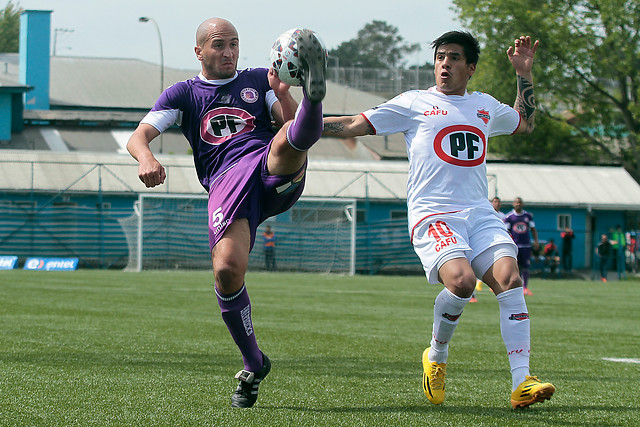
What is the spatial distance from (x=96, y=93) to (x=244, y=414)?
5084cm

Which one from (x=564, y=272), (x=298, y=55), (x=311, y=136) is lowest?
(x=564, y=272)

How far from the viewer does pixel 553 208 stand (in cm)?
3619

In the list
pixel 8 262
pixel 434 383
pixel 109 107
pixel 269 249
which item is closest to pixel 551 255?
pixel 269 249

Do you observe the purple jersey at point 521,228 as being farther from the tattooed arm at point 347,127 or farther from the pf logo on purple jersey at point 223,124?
the pf logo on purple jersey at point 223,124

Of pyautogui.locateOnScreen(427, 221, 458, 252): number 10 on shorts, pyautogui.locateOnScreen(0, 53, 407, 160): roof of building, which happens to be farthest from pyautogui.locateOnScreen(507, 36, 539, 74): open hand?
pyautogui.locateOnScreen(0, 53, 407, 160): roof of building

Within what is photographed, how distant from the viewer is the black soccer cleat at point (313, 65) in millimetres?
4156

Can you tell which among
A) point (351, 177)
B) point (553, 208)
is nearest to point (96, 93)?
point (351, 177)

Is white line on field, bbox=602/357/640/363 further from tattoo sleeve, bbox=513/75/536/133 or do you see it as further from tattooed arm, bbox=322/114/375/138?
tattooed arm, bbox=322/114/375/138

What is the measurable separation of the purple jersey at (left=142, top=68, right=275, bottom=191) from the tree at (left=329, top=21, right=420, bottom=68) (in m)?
111

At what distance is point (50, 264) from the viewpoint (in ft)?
88.8

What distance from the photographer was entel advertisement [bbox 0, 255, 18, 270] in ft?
88.6

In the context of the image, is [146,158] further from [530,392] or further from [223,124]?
[530,392]

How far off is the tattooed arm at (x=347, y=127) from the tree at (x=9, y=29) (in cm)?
8613

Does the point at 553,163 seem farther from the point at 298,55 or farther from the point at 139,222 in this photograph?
the point at 298,55
